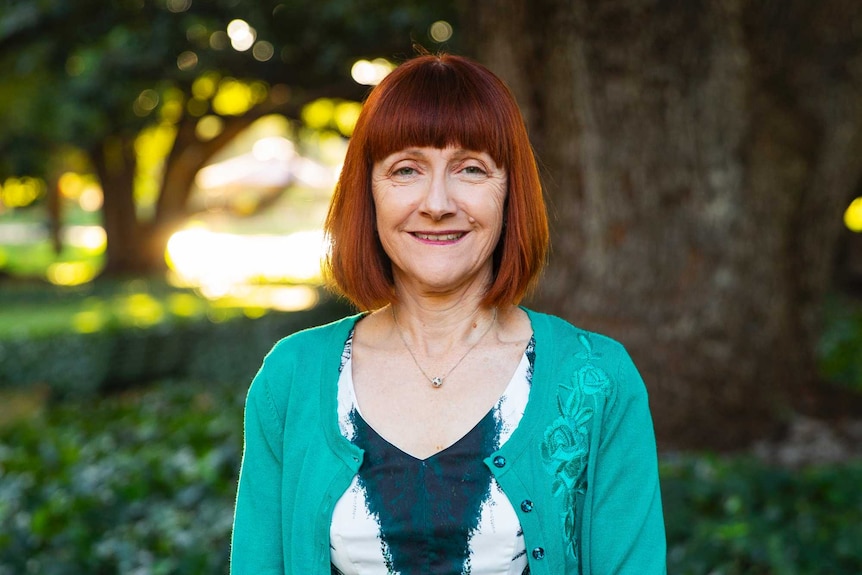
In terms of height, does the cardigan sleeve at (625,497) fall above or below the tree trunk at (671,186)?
below

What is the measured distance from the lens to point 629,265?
19.1 feet

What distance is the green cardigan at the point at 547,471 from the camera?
79.0 inches

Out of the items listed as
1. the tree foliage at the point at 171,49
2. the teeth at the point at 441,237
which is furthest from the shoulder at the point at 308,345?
the tree foliage at the point at 171,49

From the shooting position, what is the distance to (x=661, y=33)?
18.0 feet

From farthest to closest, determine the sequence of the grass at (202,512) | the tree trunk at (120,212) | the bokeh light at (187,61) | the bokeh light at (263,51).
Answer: the tree trunk at (120,212)
the bokeh light at (263,51)
the bokeh light at (187,61)
the grass at (202,512)

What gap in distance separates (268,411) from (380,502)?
0.31 metres

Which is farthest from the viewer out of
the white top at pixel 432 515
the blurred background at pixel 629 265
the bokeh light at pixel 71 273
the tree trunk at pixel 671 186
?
the bokeh light at pixel 71 273

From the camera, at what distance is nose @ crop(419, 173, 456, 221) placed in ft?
6.76

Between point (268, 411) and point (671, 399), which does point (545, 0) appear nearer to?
point (671, 399)

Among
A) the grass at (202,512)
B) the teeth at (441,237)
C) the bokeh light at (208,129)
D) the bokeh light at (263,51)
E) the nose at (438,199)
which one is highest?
the bokeh light at (208,129)

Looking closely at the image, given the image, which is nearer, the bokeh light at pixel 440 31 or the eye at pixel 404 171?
the eye at pixel 404 171

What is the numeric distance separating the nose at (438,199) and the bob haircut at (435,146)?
0.24ft

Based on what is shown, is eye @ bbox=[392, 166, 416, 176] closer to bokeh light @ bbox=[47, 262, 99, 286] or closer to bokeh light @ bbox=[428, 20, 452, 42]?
bokeh light @ bbox=[428, 20, 452, 42]

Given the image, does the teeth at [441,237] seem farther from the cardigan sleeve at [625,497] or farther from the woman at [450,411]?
the cardigan sleeve at [625,497]
